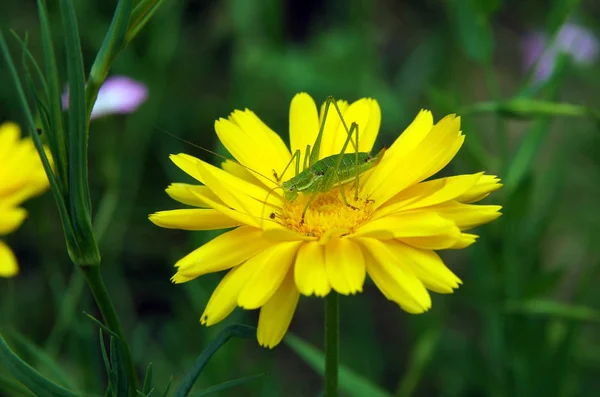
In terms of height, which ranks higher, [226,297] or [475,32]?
[475,32]

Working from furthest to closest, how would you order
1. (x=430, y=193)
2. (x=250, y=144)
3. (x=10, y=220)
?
(x=10, y=220)
(x=250, y=144)
(x=430, y=193)

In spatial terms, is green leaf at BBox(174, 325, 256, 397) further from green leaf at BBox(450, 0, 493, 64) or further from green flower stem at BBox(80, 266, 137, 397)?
green leaf at BBox(450, 0, 493, 64)

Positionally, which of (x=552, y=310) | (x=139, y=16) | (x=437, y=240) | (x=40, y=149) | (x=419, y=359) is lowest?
(x=419, y=359)

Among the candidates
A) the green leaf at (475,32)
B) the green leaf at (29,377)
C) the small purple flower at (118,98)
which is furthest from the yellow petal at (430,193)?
the small purple flower at (118,98)

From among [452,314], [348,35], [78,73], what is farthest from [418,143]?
[348,35]

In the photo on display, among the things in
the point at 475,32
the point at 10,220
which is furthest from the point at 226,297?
the point at 475,32

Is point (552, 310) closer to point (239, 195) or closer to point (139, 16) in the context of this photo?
point (239, 195)

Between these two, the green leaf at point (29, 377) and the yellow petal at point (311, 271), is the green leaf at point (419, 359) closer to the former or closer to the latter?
the yellow petal at point (311, 271)
